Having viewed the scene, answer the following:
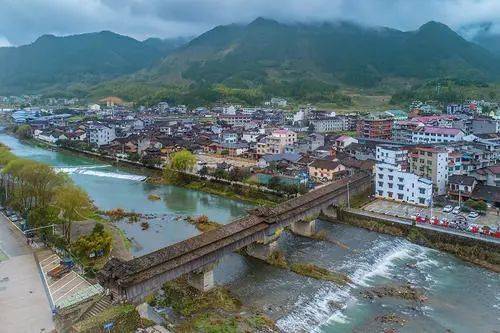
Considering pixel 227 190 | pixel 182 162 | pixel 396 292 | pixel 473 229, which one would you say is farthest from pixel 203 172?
pixel 396 292

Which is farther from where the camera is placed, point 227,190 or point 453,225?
point 227,190

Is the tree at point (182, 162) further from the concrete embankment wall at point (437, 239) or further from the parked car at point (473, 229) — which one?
the parked car at point (473, 229)

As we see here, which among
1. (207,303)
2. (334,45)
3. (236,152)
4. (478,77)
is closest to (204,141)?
(236,152)

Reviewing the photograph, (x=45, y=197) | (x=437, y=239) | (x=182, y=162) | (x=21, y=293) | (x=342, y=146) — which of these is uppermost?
(x=45, y=197)

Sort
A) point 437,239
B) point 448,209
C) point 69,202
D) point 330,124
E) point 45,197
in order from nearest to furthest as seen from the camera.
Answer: point 69,202 → point 437,239 → point 45,197 → point 448,209 → point 330,124

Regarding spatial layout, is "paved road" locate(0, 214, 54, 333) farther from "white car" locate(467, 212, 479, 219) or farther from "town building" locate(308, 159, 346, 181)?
"town building" locate(308, 159, 346, 181)

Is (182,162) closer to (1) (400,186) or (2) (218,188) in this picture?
(2) (218,188)

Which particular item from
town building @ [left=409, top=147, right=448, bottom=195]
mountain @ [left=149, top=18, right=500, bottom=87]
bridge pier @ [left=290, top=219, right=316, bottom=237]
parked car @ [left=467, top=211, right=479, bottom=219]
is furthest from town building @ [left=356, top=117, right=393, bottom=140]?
mountain @ [left=149, top=18, right=500, bottom=87]
